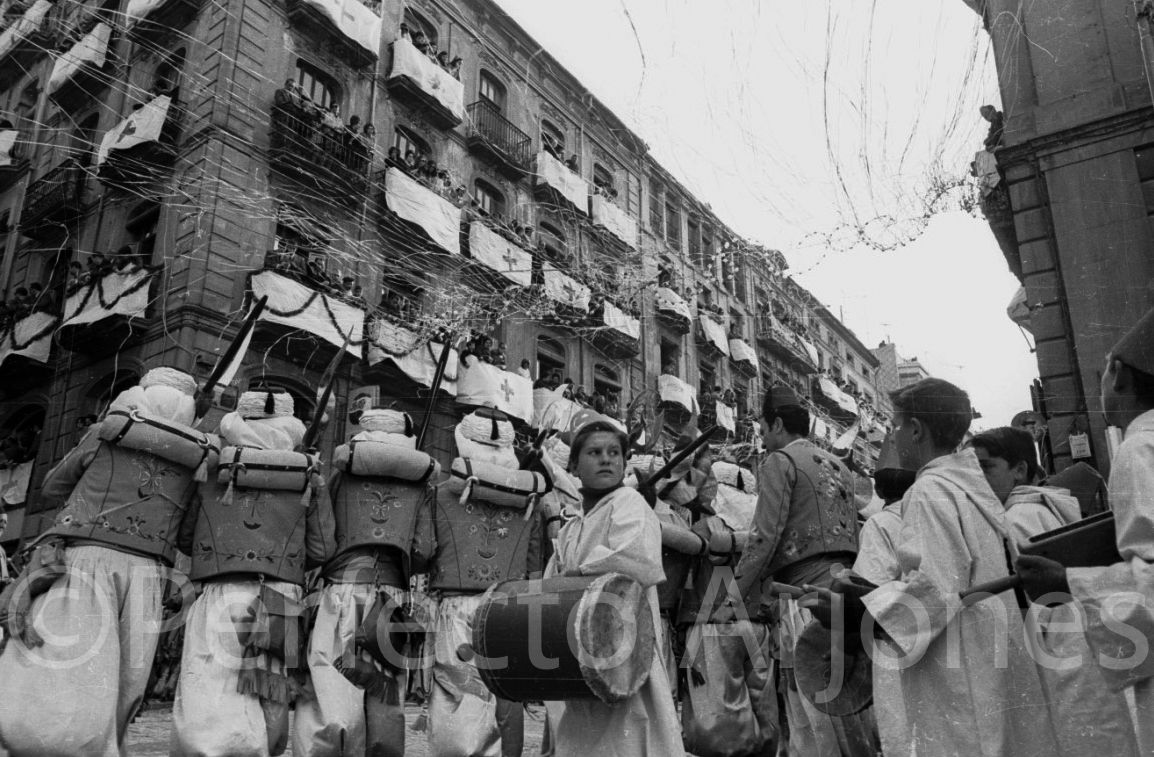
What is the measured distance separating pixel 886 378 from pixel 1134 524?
140 ft

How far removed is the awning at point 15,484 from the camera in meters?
15.4

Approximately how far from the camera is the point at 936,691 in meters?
2.77

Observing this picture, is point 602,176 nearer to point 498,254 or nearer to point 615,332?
point 615,332

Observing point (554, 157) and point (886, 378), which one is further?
point (886, 378)

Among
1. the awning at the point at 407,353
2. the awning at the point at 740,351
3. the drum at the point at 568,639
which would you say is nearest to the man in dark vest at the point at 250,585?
the drum at the point at 568,639

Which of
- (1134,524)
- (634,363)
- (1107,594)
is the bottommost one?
(1107,594)

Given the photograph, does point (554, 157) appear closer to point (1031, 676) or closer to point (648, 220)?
point (648, 220)

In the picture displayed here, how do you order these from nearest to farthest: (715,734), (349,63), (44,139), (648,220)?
(715,734) < (349,63) < (44,139) < (648,220)

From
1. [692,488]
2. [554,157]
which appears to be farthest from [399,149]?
[692,488]

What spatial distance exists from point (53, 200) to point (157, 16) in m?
4.31

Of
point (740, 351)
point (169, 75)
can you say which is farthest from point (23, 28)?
point (740, 351)

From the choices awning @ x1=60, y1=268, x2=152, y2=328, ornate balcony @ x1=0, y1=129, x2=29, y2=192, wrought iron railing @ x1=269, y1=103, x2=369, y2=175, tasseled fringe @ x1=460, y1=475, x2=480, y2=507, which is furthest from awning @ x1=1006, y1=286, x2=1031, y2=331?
ornate balcony @ x1=0, y1=129, x2=29, y2=192

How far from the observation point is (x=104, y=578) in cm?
425

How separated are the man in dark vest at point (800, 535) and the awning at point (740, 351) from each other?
76.0 ft
